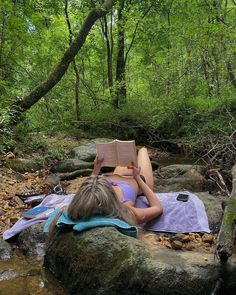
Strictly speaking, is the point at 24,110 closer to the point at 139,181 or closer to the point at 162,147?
the point at 162,147

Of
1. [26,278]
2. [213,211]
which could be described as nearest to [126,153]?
[213,211]

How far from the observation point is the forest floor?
3.93 metres

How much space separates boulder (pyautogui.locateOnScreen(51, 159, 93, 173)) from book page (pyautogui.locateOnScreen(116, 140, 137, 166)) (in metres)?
3.61

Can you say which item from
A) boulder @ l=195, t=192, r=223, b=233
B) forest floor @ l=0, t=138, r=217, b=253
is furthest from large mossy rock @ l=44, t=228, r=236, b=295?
boulder @ l=195, t=192, r=223, b=233

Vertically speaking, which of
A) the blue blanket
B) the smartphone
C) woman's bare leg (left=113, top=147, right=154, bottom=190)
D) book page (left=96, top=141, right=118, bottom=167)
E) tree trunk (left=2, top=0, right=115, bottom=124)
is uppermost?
tree trunk (left=2, top=0, right=115, bottom=124)

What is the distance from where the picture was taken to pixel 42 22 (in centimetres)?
1259

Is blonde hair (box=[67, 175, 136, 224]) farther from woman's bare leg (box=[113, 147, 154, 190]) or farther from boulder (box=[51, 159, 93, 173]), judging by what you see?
boulder (box=[51, 159, 93, 173])

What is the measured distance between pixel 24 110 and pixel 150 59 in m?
8.59

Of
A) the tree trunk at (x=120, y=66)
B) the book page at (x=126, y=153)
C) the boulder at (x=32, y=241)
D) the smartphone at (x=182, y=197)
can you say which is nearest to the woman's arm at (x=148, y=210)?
the book page at (x=126, y=153)

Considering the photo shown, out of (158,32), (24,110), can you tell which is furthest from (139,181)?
(158,32)

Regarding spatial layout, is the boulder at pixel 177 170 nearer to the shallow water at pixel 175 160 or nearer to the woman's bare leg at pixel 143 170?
the shallow water at pixel 175 160

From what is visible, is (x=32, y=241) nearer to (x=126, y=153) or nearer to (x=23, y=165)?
(x=126, y=153)

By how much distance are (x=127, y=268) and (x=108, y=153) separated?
2.15 meters

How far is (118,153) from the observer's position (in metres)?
4.89
